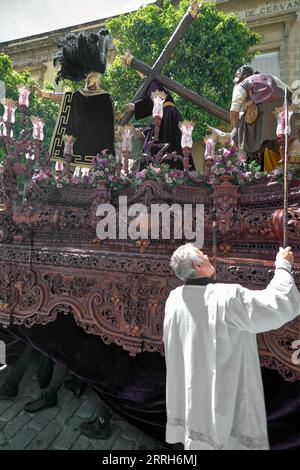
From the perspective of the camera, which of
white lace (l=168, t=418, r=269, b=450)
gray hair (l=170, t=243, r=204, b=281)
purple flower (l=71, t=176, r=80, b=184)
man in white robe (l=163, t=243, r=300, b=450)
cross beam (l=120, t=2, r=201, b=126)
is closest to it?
man in white robe (l=163, t=243, r=300, b=450)

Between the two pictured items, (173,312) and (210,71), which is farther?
(210,71)

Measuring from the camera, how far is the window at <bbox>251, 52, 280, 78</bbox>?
14258 millimetres

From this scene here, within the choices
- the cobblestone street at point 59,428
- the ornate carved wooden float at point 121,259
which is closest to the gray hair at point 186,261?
the ornate carved wooden float at point 121,259

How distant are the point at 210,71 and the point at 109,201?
10.5 meters

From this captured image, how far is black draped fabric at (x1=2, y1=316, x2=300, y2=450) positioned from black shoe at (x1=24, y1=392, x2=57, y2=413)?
79cm

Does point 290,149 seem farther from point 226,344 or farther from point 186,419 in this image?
point 186,419

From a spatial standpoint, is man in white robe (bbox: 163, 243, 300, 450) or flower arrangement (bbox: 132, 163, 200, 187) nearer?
man in white robe (bbox: 163, 243, 300, 450)

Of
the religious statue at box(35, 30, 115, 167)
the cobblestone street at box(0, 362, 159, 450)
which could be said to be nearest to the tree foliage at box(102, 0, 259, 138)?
the religious statue at box(35, 30, 115, 167)

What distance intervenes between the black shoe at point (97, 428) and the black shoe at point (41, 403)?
0.75m

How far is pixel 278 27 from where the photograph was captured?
14.1 metres

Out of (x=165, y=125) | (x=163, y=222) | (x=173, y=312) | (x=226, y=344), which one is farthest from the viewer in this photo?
(x=165, y=125)

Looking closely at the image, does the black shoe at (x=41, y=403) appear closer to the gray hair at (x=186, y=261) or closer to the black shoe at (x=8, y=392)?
the black shoe at (x=8, y=392)

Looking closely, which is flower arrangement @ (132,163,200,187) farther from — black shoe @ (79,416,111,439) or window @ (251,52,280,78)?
window @ (251,52,280,78)
